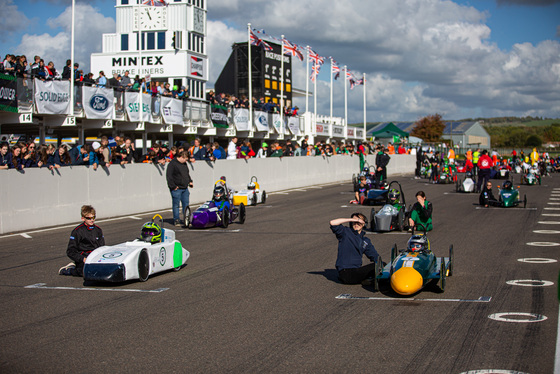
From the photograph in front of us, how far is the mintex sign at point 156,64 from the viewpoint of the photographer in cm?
4853

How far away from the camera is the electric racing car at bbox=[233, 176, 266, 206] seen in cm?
2177

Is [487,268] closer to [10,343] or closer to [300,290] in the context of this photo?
[300,290]

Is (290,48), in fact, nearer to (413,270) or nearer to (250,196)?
(250,196)

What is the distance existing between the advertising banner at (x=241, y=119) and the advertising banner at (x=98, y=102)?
11493 millimetres

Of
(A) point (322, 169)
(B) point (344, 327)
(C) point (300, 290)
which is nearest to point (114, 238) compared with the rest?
(C) point (300, 290)

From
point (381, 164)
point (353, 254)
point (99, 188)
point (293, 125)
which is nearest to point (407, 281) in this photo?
point (353, 254)

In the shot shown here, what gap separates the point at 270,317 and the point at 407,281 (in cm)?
204

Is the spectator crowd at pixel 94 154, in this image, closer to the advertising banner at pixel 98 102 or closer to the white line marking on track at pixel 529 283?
the advertising banner at pixel 98 102

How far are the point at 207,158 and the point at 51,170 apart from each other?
296 inches

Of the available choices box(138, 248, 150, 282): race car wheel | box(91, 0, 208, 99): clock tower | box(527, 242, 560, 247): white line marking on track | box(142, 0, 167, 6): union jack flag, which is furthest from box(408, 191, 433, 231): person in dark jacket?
box(91, 0, 208, 99): clock tower

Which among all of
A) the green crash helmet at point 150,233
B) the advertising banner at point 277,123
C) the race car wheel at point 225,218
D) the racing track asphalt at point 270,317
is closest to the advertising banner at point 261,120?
the advertising banner at point 277,123

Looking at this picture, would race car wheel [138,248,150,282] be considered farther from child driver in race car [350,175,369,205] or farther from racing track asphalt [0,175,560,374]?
child driver in race car [350,175,369,205]

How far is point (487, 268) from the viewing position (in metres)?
10.9

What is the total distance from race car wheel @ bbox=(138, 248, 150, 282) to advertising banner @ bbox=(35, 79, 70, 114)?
13745 millimetres
